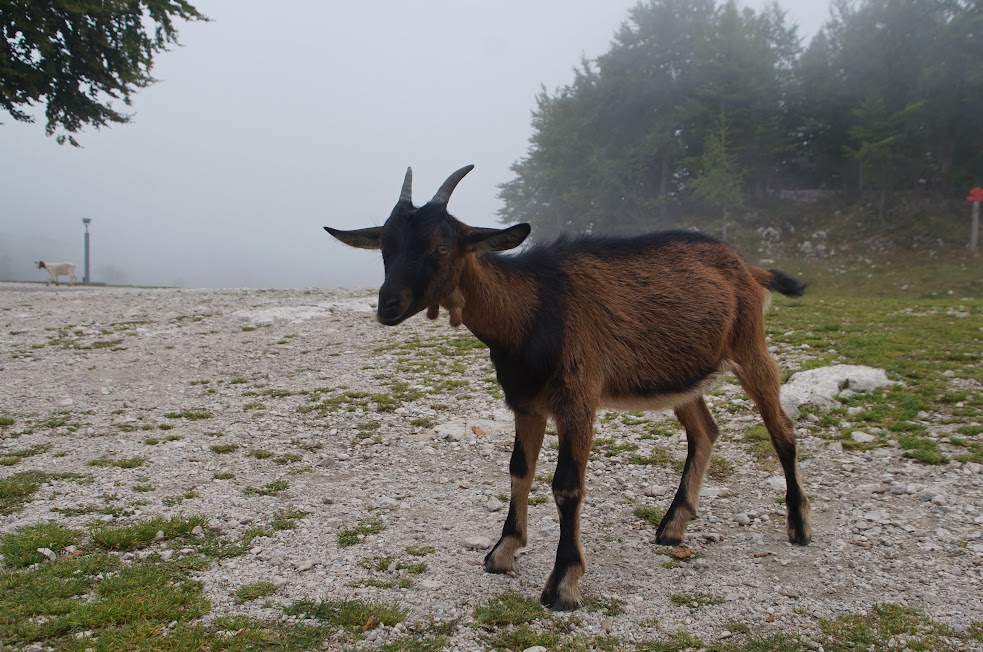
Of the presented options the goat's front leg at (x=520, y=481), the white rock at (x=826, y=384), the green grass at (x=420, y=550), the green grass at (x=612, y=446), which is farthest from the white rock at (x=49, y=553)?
the white rock at (x=826, y=384)

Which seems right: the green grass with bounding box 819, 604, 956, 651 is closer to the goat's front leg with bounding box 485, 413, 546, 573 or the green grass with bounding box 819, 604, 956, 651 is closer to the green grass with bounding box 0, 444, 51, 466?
the goat's front leg with bounding box 485, 413, 546, 573

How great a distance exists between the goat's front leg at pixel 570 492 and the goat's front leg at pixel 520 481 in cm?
48

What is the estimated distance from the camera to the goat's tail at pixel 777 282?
647cm

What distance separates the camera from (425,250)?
4.50 meters

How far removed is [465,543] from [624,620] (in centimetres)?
172

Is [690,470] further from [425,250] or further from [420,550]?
[425,250]

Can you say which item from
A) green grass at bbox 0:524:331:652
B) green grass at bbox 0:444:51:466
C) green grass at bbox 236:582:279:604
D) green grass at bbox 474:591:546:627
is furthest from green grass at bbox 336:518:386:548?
green grass at bbox 0:444:51:466

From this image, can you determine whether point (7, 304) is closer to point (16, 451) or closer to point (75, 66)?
point (75, 66)

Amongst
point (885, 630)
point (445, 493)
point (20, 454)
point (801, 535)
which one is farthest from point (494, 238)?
point (20, 454)

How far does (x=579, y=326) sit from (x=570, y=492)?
133cm

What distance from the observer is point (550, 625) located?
14.1ft

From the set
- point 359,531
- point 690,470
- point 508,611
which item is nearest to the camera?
point 508,611

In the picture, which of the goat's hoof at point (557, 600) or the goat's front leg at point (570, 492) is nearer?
the goat's hoof at point (557, 600)

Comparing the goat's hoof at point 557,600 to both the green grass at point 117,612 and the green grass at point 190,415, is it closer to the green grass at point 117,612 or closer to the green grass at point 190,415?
the green grass at point 117,612
